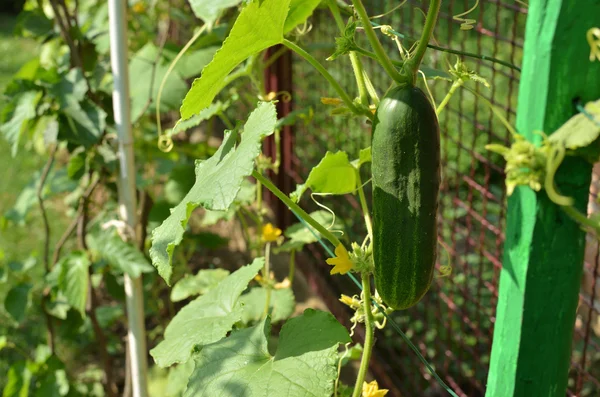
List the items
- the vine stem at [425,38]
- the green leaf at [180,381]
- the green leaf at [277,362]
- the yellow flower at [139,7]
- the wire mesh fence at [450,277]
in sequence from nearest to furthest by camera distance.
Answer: the vine stem at [425,38] < the green leaf at [277,362] < the green leaf at [180,381] < the wire mesh fence at [450,277] < the yellow flower at [139,7]

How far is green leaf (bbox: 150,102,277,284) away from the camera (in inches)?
36.8

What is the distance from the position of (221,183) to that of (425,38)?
1.01 ft

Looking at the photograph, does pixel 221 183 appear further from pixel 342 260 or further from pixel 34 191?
pixel 34 191

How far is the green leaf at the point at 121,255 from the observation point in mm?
1846

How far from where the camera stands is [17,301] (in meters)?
2.12

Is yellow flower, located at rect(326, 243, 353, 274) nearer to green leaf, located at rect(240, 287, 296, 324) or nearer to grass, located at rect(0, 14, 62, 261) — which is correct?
green leaf, located at rect(240, 287, 296, 324)

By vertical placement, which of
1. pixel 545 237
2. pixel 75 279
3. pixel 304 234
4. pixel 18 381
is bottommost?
pixel 18 381

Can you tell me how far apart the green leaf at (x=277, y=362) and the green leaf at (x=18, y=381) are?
116 centimetres

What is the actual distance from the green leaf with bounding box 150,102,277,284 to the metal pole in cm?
77

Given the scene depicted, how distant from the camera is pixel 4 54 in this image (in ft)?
21.5

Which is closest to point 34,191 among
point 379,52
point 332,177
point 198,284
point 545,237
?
point 198,284

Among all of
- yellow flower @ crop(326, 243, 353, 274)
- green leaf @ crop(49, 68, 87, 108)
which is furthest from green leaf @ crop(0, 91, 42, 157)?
yellow flower @ crop(326, 243, 353, 274)

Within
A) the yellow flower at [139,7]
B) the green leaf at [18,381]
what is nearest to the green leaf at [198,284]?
the green leaf at [18,381]

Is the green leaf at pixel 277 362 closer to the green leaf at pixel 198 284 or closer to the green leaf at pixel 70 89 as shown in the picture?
the green leaf at pixel 198 284
